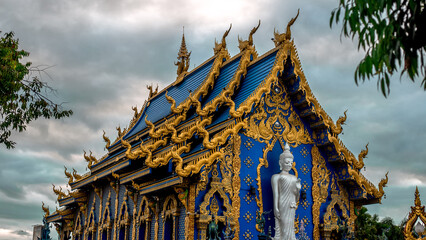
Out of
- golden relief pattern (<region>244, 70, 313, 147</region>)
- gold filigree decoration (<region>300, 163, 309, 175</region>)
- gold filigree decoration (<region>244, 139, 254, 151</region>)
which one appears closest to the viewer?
gold filigree decoration (<region>244, 139, 254, 151</region>)

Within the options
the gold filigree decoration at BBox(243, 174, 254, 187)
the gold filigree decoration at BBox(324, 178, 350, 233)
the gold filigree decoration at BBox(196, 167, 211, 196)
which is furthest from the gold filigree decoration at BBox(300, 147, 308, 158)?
the gold filigree decoration at BBox(196, 167, 211, 196)

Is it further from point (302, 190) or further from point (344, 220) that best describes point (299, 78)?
point (344, 220)

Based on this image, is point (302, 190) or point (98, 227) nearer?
point (302, 190)

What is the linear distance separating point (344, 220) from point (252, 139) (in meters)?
3.66

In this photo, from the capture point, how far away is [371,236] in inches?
996

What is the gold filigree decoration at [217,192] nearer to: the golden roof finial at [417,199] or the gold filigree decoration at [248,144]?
the gold filigree decoration at [248,144]

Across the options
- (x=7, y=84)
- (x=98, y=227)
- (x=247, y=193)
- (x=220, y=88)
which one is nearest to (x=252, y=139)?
(x=247, y=193)

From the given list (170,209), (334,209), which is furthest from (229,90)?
(334,209)

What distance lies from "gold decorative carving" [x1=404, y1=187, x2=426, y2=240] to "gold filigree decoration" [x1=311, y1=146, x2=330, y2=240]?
2.52 m

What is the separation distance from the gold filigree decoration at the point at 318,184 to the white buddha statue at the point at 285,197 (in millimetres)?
1188

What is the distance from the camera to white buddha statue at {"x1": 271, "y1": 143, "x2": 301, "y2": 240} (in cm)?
1396

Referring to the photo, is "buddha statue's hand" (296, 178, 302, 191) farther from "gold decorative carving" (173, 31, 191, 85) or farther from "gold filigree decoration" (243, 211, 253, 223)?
"gold decorative carving" (173, 31, 191, 85)

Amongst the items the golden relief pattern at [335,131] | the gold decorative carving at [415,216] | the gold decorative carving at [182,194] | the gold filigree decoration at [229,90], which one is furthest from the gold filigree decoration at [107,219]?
the gold decorative carving at [415,216]

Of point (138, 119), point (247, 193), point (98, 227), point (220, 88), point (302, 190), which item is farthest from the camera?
point (138, 119)
